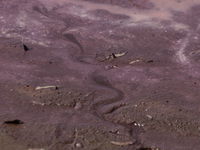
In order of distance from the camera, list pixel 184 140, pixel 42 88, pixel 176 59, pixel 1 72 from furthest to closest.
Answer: pixel 176 59 → pixel 1 72 → pixel 42 88 → pixel 184 140

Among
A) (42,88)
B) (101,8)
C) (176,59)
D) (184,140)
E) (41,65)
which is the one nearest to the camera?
(184,140)

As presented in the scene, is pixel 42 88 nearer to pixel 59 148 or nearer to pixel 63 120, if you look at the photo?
pixel 63 120

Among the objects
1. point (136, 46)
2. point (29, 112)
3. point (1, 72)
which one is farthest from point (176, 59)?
point (1, 72)

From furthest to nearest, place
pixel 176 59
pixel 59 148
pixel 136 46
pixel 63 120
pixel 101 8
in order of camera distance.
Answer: pixel 101 8 < pixel 136 46 < pixel 176 59 < pixel 63 120 < pixel 59 148

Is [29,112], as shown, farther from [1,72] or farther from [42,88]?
[1,72]

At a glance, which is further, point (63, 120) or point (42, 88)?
point (42, 88)

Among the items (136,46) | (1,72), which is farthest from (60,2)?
(1,72)
